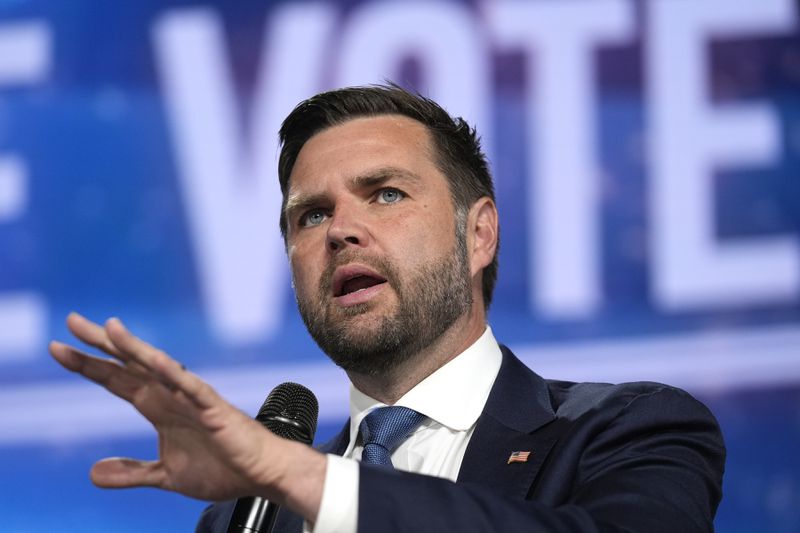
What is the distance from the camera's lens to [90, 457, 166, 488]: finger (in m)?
1.39

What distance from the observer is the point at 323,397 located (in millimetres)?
3672

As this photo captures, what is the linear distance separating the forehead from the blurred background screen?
3.55 feet

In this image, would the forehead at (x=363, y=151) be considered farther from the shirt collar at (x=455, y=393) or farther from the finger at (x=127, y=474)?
the finger at (x=127, y=474)

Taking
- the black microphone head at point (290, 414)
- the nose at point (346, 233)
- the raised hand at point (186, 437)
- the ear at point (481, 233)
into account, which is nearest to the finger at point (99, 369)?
the raised hand at point (186, 437)

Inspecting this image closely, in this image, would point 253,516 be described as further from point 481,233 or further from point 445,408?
point 481,233

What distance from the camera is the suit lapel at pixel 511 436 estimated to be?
6.64 ft

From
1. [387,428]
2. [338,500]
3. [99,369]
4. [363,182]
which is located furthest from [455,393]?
[99,369]

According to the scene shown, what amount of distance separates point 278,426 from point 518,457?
0.48 m

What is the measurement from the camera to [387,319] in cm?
226

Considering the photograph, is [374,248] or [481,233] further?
[481,233]

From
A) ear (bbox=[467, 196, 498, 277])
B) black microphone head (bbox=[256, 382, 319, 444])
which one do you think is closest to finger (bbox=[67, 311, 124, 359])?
black microphone head (bbox=[256, 382, 319, 444])

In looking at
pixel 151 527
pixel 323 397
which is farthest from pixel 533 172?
pixel 151 527

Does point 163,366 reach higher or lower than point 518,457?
higher

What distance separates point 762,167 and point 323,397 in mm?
1688
